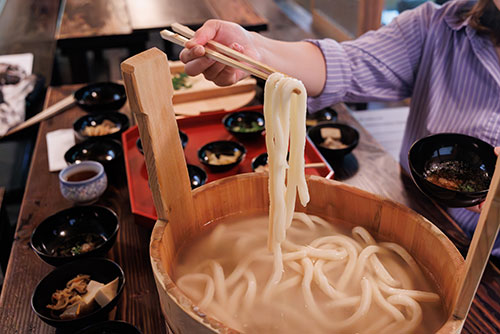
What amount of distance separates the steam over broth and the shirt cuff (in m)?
1.08

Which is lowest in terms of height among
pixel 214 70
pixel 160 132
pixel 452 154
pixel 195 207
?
pixel 452 154

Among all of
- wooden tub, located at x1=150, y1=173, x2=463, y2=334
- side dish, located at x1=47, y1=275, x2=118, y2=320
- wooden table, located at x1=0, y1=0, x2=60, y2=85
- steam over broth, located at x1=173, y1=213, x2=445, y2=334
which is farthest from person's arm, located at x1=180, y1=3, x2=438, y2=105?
wooden table, located at x1=0, y1=0, x2=60, y2=85

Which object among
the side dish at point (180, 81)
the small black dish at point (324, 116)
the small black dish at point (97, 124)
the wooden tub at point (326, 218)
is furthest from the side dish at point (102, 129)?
the wooden tub at point (326, 218)

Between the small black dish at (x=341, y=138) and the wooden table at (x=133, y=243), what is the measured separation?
6 centimetres

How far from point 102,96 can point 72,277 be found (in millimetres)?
1644

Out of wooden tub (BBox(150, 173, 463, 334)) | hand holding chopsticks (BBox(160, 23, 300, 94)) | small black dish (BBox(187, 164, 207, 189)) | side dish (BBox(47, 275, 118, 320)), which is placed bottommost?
small black dish (BBox(187, 164, 207, 189))

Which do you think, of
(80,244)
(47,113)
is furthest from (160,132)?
(47,113)

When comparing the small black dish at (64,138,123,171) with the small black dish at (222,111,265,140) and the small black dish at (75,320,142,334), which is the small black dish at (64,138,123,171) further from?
the small black dish at (75,320,142,334)

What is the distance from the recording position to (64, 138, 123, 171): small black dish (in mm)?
2262

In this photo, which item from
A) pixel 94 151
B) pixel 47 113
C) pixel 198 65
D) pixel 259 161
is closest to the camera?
pixel 198 65

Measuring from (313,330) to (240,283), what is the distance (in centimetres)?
24

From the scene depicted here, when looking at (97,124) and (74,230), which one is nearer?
(74,230)

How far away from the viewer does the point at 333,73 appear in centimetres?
231

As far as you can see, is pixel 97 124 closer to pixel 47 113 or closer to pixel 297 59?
pixel 47 113
